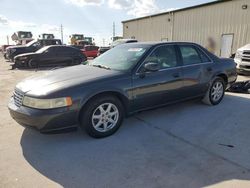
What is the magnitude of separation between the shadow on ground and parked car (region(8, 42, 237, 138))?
355 millimetres

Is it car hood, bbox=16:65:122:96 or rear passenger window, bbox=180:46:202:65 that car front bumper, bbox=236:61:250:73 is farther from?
car hood, bbox=16:65:122:96

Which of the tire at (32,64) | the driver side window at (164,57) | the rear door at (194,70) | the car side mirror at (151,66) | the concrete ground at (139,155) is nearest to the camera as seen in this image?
the concrete ground at (139,155)

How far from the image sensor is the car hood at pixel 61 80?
3430mm

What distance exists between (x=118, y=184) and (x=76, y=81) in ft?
5.48

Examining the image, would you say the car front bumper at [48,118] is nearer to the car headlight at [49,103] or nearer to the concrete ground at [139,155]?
the car headlight at [49,103]

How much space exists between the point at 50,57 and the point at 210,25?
11.6 meters

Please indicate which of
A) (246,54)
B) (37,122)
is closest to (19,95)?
(37,122)

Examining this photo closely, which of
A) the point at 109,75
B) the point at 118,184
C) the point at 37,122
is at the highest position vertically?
the point at 109,75

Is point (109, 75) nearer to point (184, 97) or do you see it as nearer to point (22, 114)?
point (22, 114)

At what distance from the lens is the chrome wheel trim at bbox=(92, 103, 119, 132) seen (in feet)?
12.1

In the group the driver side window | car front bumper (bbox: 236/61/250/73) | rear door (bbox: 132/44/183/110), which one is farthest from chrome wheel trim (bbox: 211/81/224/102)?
car front bumper (bbox: 236/61/250/73)

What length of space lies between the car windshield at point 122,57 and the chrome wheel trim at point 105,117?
0.72m

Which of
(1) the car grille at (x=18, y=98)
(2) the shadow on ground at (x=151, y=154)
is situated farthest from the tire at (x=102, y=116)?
(1) the car grille at (x=18, y=98)

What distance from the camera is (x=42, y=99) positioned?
326 centimetres
